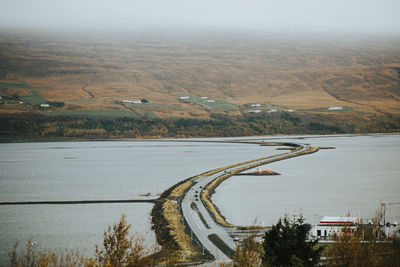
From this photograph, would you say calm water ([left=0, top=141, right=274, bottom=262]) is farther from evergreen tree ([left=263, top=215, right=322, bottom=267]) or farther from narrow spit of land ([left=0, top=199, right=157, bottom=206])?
evergreen tree ([left=263, top=215, right=322, bottom=267])

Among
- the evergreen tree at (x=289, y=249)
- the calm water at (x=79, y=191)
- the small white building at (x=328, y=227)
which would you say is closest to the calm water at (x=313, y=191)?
the small white building at (x=328, y=227)

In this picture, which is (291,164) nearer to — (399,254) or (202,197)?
(202,197)

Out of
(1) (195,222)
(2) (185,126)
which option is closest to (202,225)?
(1) (195,222)

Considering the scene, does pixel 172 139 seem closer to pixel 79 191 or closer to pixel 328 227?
pixel 79 191

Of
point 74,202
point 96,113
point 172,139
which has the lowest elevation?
point 74,202

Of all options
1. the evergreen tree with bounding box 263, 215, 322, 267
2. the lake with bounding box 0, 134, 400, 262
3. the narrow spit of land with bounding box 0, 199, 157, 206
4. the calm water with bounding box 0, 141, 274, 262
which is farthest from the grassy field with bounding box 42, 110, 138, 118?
the evergreen tree with bounding box 263, 215, 322, 267

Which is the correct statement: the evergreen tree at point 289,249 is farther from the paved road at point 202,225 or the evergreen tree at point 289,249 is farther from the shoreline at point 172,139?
the shoreline at point 172,139
